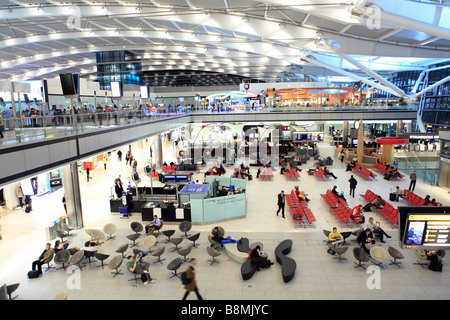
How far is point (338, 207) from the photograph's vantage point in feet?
46.3

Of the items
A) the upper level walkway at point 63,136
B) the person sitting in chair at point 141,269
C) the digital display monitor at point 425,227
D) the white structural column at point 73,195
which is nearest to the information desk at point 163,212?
the white structural column at point 73,195

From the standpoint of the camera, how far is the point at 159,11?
2119 centimetres

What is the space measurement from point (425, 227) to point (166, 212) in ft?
31.3

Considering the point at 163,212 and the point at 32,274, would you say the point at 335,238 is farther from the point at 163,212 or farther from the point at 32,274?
the point at 32,274

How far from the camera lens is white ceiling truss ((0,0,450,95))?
15180mm

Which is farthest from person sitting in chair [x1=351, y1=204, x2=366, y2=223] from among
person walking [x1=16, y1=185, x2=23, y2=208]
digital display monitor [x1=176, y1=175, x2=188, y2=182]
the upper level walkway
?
person walking [x1=16, y1=185, x2=23, y2=208]

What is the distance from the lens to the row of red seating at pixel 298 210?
12867mm

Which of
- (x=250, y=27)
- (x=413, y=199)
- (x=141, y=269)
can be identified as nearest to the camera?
(x=141, y=269)

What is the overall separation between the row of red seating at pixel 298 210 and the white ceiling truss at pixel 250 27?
8.59 metres

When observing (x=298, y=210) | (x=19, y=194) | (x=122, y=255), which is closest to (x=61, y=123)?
(x=122, y=255)

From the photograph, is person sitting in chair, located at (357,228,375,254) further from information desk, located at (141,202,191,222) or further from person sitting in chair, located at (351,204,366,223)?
information desk, located at (141,202,191,222)

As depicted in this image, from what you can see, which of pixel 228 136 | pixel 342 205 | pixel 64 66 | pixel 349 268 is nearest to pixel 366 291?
pixel 349 268
